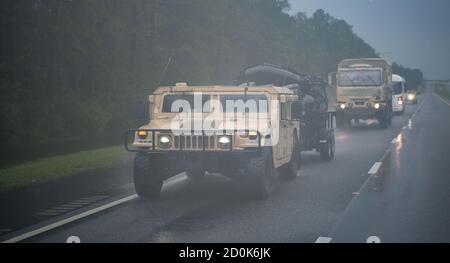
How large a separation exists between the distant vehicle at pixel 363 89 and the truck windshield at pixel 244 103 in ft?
68.0

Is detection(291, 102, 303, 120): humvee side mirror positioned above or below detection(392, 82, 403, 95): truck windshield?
below

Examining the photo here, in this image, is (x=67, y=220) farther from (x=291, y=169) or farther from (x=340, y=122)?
(x=340, y=122)

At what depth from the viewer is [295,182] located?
13.2 m

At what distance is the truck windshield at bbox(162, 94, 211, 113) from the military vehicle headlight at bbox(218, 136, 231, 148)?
157cm

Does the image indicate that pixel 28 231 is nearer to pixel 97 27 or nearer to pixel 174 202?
pixel 174 202

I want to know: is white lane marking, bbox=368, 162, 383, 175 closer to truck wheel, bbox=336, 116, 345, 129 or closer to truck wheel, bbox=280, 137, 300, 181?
truck wheel, bbox=280, 137, 300, 181

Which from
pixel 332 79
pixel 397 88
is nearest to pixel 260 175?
pixel 332 79

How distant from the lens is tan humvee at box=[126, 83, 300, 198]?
10.5m

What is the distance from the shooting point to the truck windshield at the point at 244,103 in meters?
11.7

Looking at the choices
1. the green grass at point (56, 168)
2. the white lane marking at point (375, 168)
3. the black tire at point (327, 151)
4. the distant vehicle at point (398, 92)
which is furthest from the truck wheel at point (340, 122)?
the green grass at point (56, 168)

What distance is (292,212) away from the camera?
380 inches

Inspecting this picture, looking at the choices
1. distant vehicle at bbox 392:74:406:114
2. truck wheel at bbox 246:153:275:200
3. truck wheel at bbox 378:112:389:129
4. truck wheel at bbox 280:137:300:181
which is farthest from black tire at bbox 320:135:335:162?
distant vehicle at bbox 392:74:406:114

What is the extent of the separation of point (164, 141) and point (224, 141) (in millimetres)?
1033

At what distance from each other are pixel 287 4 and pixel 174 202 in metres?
80.7
